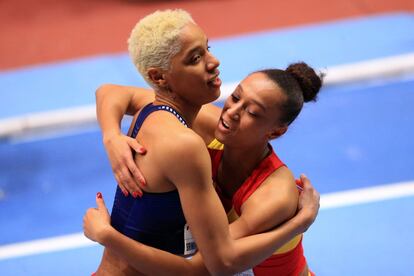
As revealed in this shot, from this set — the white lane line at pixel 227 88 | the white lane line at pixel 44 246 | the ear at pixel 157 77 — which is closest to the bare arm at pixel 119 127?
the ear at pixel 157 77

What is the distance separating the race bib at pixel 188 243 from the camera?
2822mm

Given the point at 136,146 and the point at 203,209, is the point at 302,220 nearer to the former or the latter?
the point at 203,209

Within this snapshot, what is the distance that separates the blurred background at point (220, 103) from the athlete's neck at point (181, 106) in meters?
1.62

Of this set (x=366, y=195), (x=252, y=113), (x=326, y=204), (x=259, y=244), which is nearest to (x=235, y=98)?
(x=252, y=113)

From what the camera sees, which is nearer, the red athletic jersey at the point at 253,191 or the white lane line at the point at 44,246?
the red athletic jersey at the point at 253,191

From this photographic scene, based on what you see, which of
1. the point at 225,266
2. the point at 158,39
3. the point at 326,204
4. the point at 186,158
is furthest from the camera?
the point at 326,204

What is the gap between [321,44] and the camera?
727 centimetres

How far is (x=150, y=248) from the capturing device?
8.90 ft

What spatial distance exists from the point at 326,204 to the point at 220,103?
180cm

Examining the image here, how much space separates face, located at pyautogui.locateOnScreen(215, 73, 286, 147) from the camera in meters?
2.90

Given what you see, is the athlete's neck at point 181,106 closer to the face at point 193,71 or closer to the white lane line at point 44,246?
the face at point 193,71

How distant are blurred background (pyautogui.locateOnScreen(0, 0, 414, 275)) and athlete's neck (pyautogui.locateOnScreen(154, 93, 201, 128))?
1.62m

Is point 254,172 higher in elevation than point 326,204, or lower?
higher

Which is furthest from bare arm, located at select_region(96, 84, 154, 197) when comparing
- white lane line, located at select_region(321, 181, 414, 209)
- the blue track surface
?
the blue track surface
